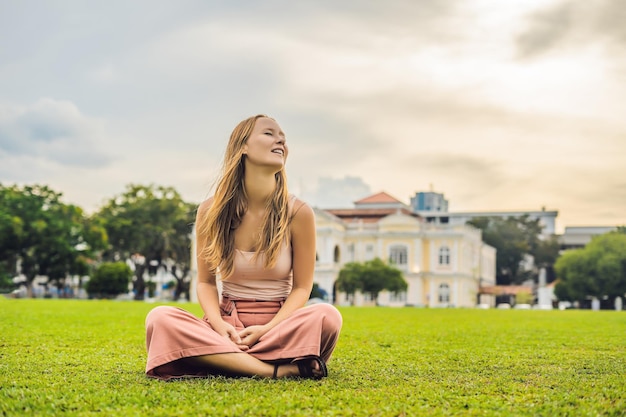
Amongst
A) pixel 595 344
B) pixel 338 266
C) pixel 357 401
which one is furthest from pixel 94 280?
pixel 357 401

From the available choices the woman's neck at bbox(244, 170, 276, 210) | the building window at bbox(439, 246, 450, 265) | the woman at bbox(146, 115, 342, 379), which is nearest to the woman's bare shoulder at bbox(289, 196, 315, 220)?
the woman at bbox(146, 115, 342, 379)

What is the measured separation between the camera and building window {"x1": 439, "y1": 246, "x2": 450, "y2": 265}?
62.4 m

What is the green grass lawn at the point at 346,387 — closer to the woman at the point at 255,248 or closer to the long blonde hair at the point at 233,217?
the woman at the point at 255,248

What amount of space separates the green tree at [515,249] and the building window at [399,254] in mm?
15573

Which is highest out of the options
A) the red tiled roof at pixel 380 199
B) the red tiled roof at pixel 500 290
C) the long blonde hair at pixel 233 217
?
the red tiled roof at pixel 380 199

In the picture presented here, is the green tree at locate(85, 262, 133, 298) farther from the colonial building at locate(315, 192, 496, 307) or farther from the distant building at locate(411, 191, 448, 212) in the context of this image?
the distant building at locate(411, 191, 448, 212)

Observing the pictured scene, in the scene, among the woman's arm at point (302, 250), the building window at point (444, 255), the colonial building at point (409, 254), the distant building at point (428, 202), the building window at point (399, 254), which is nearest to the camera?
the woman's arm at point (302, 250)

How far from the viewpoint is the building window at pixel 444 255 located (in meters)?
62.4

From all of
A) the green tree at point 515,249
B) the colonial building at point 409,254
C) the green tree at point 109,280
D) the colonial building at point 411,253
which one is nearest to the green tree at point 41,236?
the green tree at point 109,280

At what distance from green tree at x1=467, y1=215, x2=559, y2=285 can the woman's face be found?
72.3 m

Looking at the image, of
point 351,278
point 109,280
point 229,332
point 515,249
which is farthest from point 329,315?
point 515,249

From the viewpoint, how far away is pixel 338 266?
6238 cm

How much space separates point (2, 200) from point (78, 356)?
43.2 meters

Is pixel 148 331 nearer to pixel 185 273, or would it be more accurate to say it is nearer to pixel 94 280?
pixel 94 280
